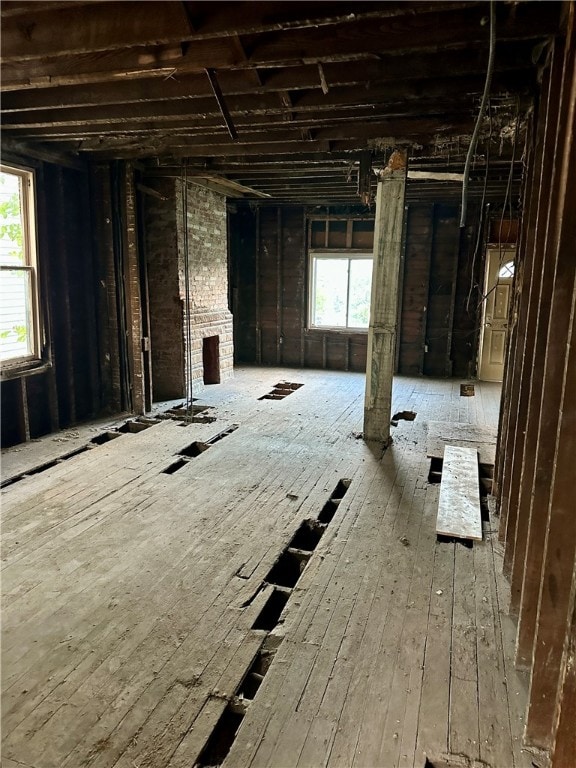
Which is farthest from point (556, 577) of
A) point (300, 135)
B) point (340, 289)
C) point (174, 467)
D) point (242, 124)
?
point (340, 289)

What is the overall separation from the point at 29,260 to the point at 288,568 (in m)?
4.38

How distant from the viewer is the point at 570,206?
1.96m

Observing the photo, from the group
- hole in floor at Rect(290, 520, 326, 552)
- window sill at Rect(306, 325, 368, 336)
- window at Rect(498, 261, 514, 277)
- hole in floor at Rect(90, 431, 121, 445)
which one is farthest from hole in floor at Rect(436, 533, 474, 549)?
window sill at Rect(306, 325, 368, 336)

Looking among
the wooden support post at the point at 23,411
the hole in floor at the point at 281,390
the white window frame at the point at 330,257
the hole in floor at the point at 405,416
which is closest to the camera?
the wooden support post at the point at 23,411

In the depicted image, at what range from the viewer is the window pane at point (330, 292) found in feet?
33.1

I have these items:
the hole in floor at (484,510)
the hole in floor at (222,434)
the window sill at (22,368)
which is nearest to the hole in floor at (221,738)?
the hole in floor at (484,510)

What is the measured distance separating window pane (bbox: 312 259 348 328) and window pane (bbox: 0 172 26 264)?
19.5 feet

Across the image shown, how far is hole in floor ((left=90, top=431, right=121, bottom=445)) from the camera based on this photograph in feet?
18.6

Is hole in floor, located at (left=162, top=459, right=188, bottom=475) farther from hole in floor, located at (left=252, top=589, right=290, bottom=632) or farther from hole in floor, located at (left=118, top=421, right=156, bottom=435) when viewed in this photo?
hole in floor, located at (left=252, top=589, right=290, bottom=632)

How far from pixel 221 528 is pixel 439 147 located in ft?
14.1

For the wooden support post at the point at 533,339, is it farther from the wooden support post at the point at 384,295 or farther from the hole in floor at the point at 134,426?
the hole in floor at the point at 134,426

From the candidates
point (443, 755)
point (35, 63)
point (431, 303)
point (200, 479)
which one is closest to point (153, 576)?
point (200, 479)

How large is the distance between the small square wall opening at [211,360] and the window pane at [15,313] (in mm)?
3246

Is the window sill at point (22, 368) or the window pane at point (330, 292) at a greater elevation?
the window pane at point (330, 292)
